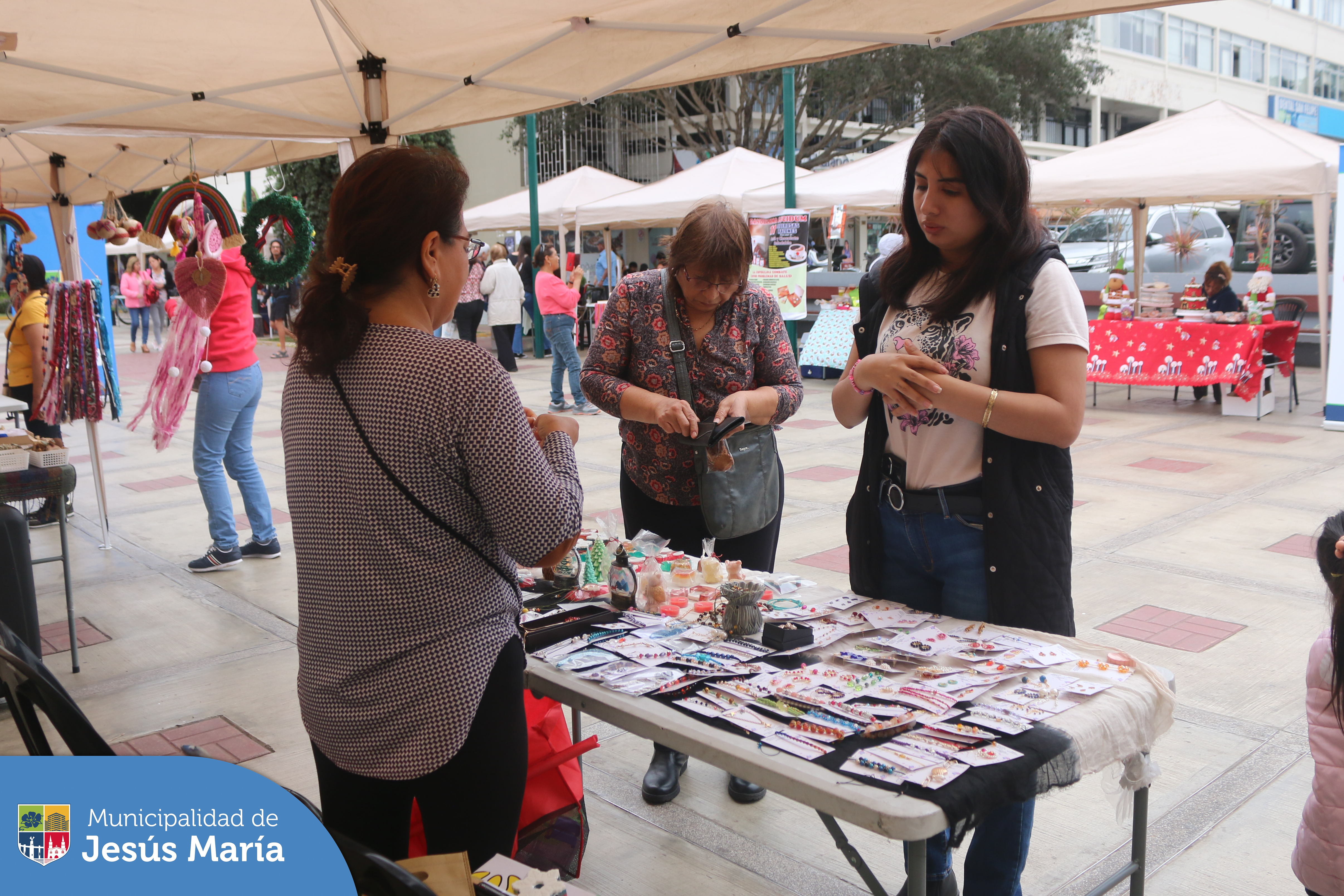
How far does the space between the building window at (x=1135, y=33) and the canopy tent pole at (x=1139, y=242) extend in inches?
1179

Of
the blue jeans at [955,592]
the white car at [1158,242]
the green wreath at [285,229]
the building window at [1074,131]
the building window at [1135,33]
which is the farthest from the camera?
the building window at [1074,131]

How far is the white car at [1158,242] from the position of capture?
15.6m

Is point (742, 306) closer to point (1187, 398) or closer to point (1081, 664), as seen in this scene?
point (1081, 664)

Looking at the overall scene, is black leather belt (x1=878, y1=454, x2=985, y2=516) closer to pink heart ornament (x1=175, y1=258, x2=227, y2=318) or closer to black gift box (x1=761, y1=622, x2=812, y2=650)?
black gift box (x1=761, y1=622, x2=812, y2=650)

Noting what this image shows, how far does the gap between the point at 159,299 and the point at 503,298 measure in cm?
797

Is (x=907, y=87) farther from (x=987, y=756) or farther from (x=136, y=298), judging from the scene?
(x=987, y=756)

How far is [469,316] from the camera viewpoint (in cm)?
1345

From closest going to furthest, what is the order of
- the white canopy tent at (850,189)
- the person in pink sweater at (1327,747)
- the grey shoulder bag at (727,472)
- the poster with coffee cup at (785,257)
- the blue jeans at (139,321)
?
the person in pink sweater at (1327,747) → the grey shoulder bag at (727,472) → the white canopy tent at (850,189) → the poster with coffee cup at (785,257) → the blue jeans at (139,321)

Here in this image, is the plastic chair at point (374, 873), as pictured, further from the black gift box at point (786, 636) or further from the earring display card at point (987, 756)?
the black gift box at point (786, 636)

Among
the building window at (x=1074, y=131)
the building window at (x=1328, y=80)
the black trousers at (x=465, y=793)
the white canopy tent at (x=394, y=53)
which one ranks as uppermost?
the building window at (x=1328, y=80)

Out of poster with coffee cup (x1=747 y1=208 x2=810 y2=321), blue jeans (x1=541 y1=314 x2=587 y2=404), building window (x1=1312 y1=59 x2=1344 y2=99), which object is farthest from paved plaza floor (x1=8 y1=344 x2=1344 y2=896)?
building window (x1=1312 y1=59 x2=1344 y2=99)

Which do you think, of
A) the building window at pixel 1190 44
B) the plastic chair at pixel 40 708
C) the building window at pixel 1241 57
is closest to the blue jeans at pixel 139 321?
the plastic chair at pixel 40 708

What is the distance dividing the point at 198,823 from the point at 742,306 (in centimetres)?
223

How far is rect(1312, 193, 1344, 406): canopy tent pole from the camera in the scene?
28.6 feet
